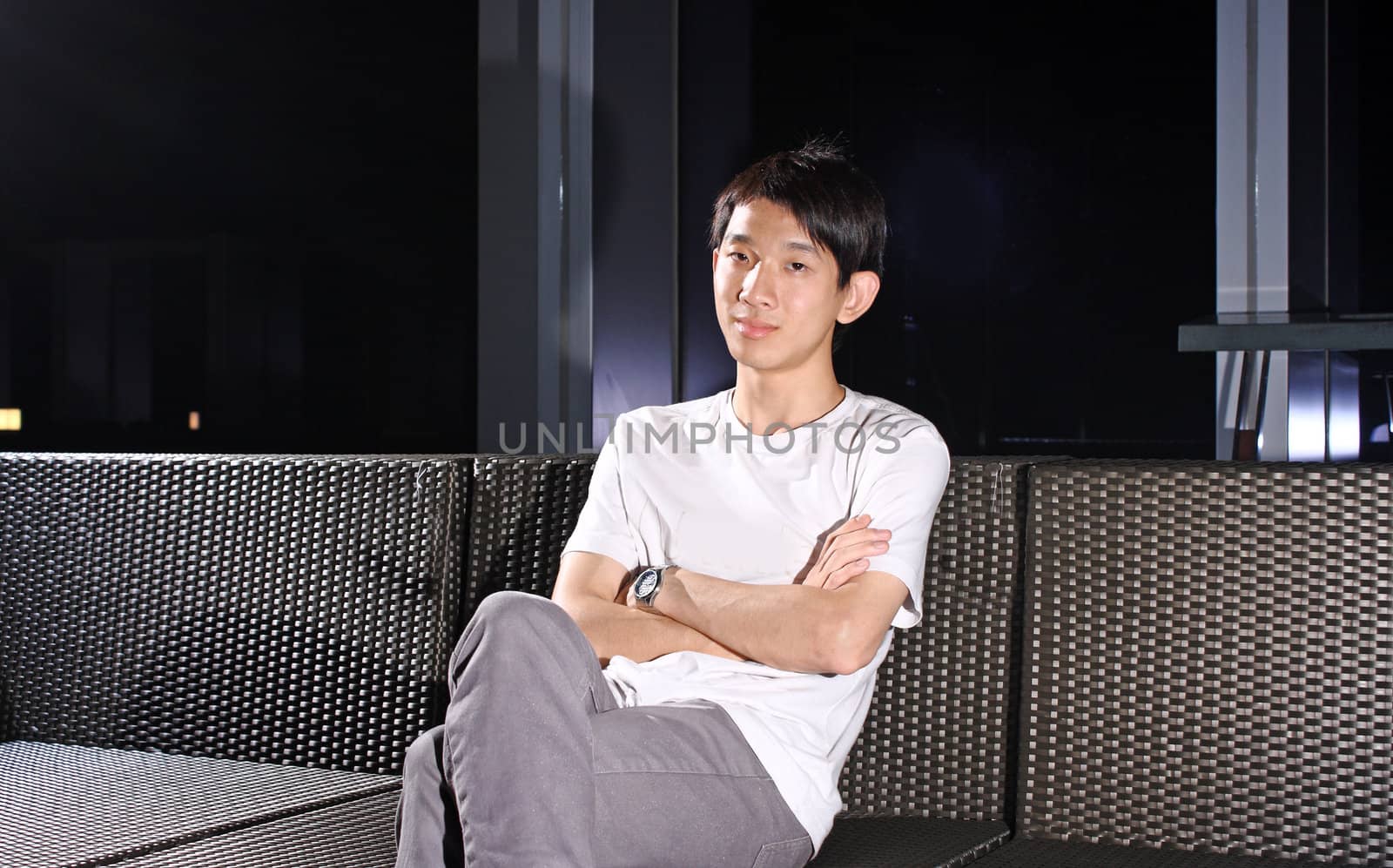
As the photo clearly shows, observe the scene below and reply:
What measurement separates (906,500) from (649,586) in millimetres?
344

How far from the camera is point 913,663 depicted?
1547 millimetres

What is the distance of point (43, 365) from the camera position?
5816 mm

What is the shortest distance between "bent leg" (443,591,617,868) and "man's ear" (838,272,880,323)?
2.22 feet

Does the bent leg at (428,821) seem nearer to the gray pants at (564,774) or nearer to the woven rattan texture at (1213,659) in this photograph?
the gray pants at (564,774)

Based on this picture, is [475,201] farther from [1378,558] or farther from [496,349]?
[1378,558]

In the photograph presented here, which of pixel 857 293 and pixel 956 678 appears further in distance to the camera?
pixel 857 293

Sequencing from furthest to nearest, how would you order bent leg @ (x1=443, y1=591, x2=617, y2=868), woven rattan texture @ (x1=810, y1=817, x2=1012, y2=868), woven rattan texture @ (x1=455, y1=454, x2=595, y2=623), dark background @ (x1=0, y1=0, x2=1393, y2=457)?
dark background @ (x1=0, y1=0, x2=1393, y2=457) → woven rattan texture @ (x1=455, y1=454, x2=595, y2=623) → woven rattan texture @ (x1=810, y1=817, x2=1012, y2=868) → bent leg @ (x1=443, y1=591, x2=617, y2=868)

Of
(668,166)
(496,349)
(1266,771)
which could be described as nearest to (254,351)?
(496,349)

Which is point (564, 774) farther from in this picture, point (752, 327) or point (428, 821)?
point (752, 327)

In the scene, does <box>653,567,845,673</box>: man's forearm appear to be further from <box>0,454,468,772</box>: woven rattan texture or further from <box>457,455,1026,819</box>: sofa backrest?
<box>0,454,468,772</box>: woven rattan texture

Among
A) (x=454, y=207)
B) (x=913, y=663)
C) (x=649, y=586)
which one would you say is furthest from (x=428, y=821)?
(x=454, y=207)

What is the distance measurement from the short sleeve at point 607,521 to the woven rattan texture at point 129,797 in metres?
0.48

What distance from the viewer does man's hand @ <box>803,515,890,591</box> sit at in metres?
1.39

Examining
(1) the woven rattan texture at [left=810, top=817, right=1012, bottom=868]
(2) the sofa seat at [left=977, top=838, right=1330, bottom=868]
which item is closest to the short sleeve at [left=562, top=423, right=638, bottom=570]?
(1) the woven rattan texture at [left=810, top=817, right=1012, bottom=868]
